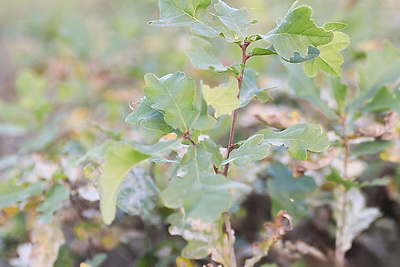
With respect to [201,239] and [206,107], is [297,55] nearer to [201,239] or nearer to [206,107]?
[206,107]

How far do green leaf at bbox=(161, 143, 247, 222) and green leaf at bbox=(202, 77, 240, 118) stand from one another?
8 centimetres

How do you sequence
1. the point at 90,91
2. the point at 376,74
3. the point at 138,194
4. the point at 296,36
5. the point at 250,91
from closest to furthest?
the point at 296,36 < the point at 250,91 < the point at 138,194 < the point at 376,74 < the point at 90,91

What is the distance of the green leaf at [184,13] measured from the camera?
846 mm

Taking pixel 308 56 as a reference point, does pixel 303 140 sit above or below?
below

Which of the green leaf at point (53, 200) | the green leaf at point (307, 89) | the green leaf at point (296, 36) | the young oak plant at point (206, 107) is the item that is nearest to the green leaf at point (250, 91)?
the young oak plant at point (206, 107)

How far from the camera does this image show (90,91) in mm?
2473

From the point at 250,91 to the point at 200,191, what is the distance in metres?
0.33

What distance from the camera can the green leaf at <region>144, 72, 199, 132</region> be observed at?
2.70ft

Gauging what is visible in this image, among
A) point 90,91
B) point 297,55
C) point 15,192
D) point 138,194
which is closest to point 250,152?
point 297,55

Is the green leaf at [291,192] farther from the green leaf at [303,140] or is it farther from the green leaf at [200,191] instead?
the green leaf at [200,191]

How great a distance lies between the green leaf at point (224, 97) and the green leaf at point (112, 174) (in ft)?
0.53

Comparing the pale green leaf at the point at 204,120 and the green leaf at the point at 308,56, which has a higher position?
the green leaf at the point at 308,56

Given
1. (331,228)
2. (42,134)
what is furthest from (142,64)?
(331,228)

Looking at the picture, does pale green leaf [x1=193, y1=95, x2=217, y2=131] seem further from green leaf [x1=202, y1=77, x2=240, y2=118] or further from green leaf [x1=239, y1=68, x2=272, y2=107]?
green leaf [x1=239, y1=68, x2=272, y2=107]
